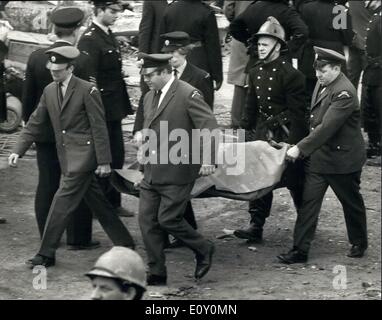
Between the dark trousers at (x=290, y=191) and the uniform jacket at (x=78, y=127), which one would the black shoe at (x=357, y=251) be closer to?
the dark trousers at (x=290, y=191)

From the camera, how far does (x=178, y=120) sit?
8.40 meters

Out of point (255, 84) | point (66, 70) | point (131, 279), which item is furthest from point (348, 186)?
point (131, 279)

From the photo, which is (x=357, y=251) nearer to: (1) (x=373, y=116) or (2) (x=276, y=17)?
(2) (x=276, y=17)

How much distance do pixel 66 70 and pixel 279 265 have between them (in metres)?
2.44

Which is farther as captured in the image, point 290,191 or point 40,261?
point 290,191

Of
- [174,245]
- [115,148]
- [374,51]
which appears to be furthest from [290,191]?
[374,51]

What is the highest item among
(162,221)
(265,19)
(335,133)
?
(265,19)

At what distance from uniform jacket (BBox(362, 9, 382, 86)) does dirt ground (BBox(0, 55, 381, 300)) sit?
1.33 metres

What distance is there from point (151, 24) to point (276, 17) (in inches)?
55.3

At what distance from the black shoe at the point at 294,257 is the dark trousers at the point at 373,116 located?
3.38 m

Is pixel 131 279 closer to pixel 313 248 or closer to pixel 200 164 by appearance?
pixel 200 164

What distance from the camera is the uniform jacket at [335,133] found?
8719 millimetres

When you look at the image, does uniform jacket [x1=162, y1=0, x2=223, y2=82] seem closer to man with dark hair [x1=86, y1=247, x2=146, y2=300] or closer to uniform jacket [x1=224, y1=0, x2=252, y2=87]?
uniform jacket [x1=224, y1=0, x2=252, y2=87]

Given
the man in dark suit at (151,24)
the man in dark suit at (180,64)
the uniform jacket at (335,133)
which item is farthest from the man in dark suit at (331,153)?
the man in dark suit at (151,24)
